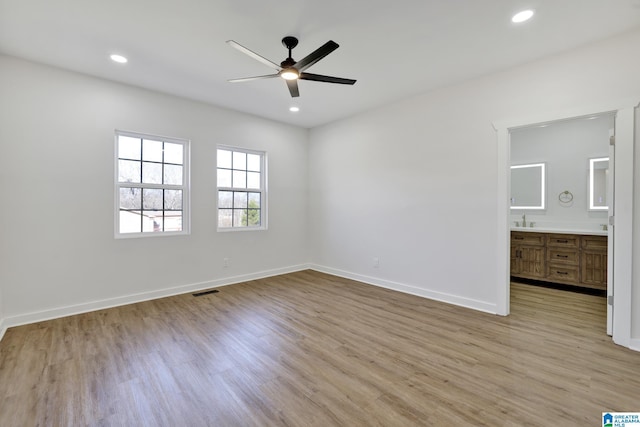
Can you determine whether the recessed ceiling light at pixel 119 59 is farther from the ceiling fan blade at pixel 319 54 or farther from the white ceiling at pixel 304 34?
the ceiling fan blade at pixel 319 54

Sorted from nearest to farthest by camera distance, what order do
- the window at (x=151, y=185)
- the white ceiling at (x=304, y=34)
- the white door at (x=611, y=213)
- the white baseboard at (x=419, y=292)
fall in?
the white ceiling at (x=304, y=34)
the white door at (x=611, y=213)
the white baseboard at (x=419, y=292)
the window at (x=151, y=185)

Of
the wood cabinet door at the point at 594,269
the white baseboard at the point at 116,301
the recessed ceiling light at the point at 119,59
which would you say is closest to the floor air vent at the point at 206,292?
the white baseboard at the point at 116,301

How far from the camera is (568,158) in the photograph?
4.80 metres

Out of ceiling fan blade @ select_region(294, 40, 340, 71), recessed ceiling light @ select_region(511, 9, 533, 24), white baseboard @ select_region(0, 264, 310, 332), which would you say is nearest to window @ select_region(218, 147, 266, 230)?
white baseboard @ select_region(0, 264, 310, 332)

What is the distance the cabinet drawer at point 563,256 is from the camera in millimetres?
4312

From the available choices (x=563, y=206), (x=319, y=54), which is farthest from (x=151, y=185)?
(x=563, y=206)

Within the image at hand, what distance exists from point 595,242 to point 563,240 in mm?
359

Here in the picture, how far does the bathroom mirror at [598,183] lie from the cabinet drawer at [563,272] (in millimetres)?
1093

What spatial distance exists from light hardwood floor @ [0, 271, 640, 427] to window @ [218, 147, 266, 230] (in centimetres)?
176

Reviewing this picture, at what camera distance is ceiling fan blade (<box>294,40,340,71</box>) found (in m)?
2.19

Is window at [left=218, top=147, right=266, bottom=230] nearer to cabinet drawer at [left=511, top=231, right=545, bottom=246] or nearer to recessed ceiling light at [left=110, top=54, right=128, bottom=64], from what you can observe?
recessed ceiling light at [left=110, top=54, right=128, bottom=64]

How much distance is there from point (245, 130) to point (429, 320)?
403 cm

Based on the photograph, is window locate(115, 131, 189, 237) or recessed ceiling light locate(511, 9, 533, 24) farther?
window locate(115, 131, 189, 237)

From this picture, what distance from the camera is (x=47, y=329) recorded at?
2994mm
